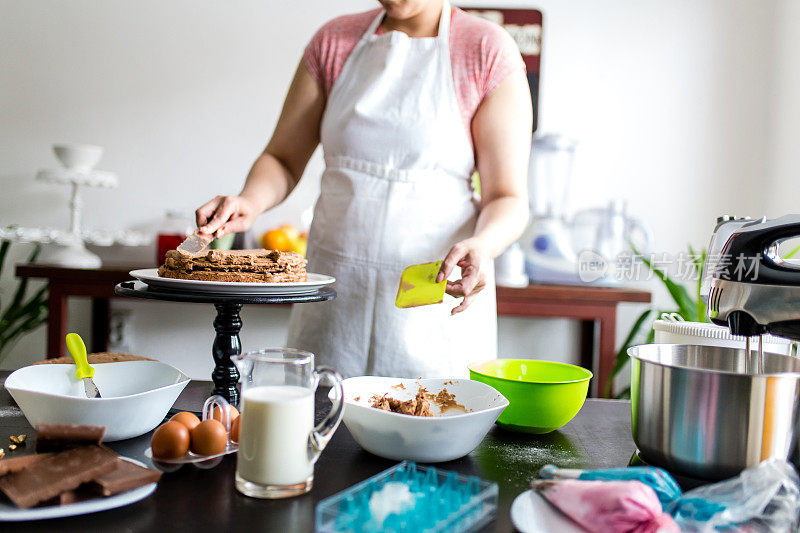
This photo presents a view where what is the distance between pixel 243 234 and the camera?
8.07 ft

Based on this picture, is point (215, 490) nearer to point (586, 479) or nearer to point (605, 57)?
point (586, 479)

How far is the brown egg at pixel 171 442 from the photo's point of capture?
783 millimetres

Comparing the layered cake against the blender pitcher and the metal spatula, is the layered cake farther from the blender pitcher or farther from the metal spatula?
the blender pitcher

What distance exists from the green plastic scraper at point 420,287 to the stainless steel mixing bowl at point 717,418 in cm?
35

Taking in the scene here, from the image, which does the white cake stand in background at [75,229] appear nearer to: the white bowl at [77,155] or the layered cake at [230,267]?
the white bowl at [77,155]

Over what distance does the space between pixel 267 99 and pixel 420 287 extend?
6.03 ft

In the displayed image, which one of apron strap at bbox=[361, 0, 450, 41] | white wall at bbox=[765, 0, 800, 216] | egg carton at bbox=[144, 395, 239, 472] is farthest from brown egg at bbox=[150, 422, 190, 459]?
white wall at bbox=[765, 0, 800, 216]

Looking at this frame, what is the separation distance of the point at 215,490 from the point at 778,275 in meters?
0.67

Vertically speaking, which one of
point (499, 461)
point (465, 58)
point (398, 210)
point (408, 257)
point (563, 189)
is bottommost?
point (499, 461)

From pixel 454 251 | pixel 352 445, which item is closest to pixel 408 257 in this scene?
pixel 454 251

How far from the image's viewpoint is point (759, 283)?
0.77 metres

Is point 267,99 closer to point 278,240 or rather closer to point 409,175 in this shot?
point 278,240

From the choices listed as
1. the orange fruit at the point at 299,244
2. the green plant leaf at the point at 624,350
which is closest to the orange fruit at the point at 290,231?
the orange fruit at the point at 299,244

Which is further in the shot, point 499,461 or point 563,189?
point 563,189
